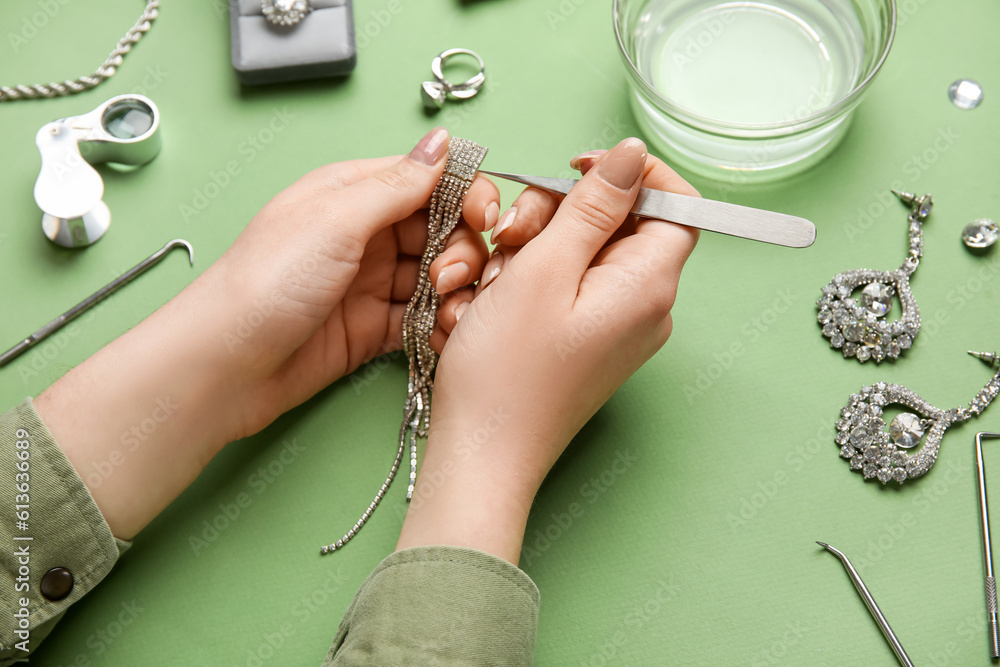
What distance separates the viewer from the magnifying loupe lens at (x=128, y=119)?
3.81 feet

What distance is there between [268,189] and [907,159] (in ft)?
3.03

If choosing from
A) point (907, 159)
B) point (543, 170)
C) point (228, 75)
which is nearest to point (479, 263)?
point (543, 170)

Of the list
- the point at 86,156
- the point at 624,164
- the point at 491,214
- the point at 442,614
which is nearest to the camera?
the point at 442,614

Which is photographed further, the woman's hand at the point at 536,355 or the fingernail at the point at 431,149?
the fingernail at the point at 431,149

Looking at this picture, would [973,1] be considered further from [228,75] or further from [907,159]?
[228,75]

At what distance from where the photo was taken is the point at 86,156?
1156 mm

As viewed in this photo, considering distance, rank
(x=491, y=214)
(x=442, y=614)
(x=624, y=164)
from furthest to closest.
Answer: (x=491, y=214) < (x=624, y=164) < (x=442, y=614)

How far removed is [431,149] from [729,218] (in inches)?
14.5

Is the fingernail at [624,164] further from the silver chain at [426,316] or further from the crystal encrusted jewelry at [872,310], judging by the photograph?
the crystal encrusted jewelry at [872,310]

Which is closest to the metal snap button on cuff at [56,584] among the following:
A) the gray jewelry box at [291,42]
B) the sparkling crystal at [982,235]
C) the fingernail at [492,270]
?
the fingernail at [492,270]

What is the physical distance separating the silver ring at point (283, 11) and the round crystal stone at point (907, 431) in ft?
3.29

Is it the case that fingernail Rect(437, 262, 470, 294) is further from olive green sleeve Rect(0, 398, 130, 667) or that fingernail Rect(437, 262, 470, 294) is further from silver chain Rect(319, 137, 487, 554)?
olive green sleeve Rect(0, 398, 130, 667)

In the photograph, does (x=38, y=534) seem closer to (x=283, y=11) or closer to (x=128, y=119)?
(x=128, y=119)

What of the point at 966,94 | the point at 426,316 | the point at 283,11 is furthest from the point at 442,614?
the point at 966,94
